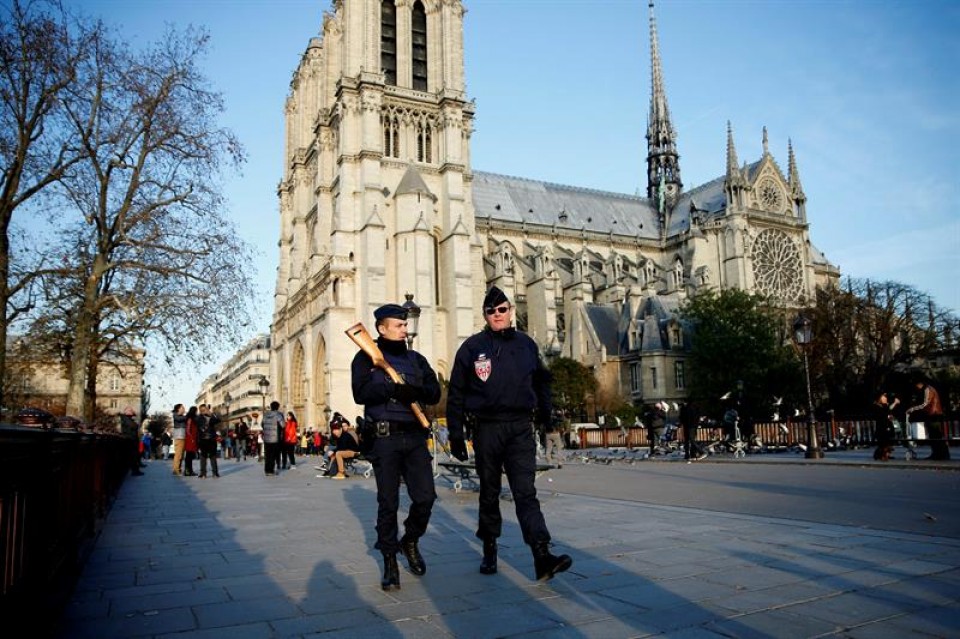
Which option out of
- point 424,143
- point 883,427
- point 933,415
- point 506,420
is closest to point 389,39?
point 424,143

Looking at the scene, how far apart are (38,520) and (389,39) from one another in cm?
4682

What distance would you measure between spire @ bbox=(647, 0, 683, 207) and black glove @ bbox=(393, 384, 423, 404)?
70.5 meters

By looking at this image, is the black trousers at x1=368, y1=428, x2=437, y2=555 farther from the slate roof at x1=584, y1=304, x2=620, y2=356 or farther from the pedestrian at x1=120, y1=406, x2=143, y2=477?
the slate roof at x1=584, y1=304, x2=620, y2=356

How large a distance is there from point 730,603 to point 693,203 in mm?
65792

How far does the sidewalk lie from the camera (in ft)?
11.0

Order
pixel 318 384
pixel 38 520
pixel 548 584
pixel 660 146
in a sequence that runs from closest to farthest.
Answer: pixel 38 520
pixel 548 584
pixel 318 384
pixel 660 146

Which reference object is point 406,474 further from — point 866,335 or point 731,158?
point 731,158

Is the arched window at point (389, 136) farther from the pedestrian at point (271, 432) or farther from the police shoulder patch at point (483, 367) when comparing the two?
the police shoulder patch at point (483, 367)

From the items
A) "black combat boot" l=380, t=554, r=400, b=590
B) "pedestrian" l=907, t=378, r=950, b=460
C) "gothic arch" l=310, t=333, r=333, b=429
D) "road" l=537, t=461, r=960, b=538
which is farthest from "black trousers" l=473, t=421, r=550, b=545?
"gothic arch" l=310, t=333, r=333, b=429

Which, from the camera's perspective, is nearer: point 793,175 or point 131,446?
point 131,446

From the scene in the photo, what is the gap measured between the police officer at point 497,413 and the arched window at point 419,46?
44.2 meters

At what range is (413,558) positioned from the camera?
459 cm

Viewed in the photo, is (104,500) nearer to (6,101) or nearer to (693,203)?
(6,101)

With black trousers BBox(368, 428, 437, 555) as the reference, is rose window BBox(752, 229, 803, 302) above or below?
above
